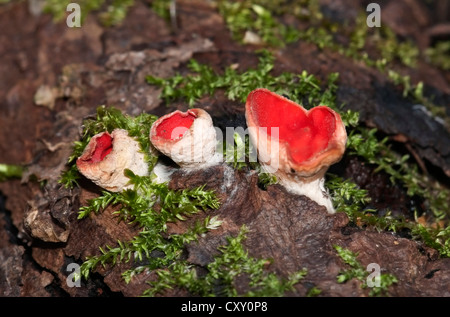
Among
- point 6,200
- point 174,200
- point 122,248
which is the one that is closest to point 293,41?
point 174,200

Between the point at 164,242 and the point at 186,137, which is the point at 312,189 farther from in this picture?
the point at 164,242

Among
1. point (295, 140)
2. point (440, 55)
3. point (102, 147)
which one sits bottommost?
point (440, 55)

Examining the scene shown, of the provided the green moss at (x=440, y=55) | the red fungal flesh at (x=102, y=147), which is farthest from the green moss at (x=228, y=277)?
the green moss at (x=440, y=55)

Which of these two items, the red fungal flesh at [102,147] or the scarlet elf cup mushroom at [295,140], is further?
the red fungal flesh at [102,147]

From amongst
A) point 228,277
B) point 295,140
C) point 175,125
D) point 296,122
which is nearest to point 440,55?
point 296,122

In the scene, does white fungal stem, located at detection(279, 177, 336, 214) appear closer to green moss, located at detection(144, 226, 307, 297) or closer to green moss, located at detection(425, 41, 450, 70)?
green moss, located at detection(144, 226, 307, 297)

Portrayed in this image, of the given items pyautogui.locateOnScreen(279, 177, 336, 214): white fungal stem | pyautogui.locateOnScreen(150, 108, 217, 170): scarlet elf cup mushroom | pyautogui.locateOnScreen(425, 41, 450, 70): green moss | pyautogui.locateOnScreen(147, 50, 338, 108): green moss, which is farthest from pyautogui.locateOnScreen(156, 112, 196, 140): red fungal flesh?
pyautogui.locateOnScreen(425, 41, 450, 70): green moss

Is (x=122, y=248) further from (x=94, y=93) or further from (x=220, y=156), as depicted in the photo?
(x=94, y=93)

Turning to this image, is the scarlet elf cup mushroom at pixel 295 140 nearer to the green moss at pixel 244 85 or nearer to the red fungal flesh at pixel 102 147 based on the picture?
the green moss at pixel 244 85
